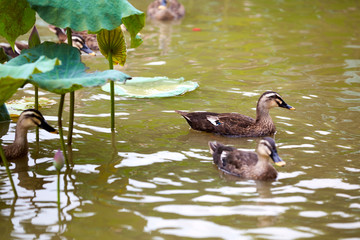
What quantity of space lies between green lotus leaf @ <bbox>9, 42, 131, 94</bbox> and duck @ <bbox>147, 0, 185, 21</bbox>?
10796 millimetres

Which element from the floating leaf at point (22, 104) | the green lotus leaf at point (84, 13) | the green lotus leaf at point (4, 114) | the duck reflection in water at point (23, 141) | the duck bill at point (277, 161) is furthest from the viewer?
the floating leaf at point (22, 104)

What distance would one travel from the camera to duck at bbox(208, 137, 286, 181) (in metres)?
6.45

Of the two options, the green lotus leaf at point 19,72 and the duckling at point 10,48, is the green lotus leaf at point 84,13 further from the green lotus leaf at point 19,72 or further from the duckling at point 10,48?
the duckling at point 10,48

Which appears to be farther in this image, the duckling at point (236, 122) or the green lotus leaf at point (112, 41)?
the duckling at point (236, 122)

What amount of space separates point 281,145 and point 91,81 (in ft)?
10.2

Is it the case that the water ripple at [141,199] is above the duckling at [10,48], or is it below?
below

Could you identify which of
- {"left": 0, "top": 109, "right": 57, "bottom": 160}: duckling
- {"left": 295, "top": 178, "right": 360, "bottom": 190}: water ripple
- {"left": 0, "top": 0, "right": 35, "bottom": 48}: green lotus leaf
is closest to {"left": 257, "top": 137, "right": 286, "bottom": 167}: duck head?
{"left": 295, "top": 178, "right": 360, "bottom": 190}: water ripple

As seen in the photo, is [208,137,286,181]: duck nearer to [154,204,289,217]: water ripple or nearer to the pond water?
the pond water

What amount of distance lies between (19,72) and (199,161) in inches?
105

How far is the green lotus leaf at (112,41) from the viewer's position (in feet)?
24.7

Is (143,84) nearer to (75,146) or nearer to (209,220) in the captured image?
(75,146)

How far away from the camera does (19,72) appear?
5270mm

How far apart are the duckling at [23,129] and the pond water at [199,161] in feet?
0.51

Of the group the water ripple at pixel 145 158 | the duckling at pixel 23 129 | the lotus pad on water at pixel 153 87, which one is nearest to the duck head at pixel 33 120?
the duckling at pixel 23 129
